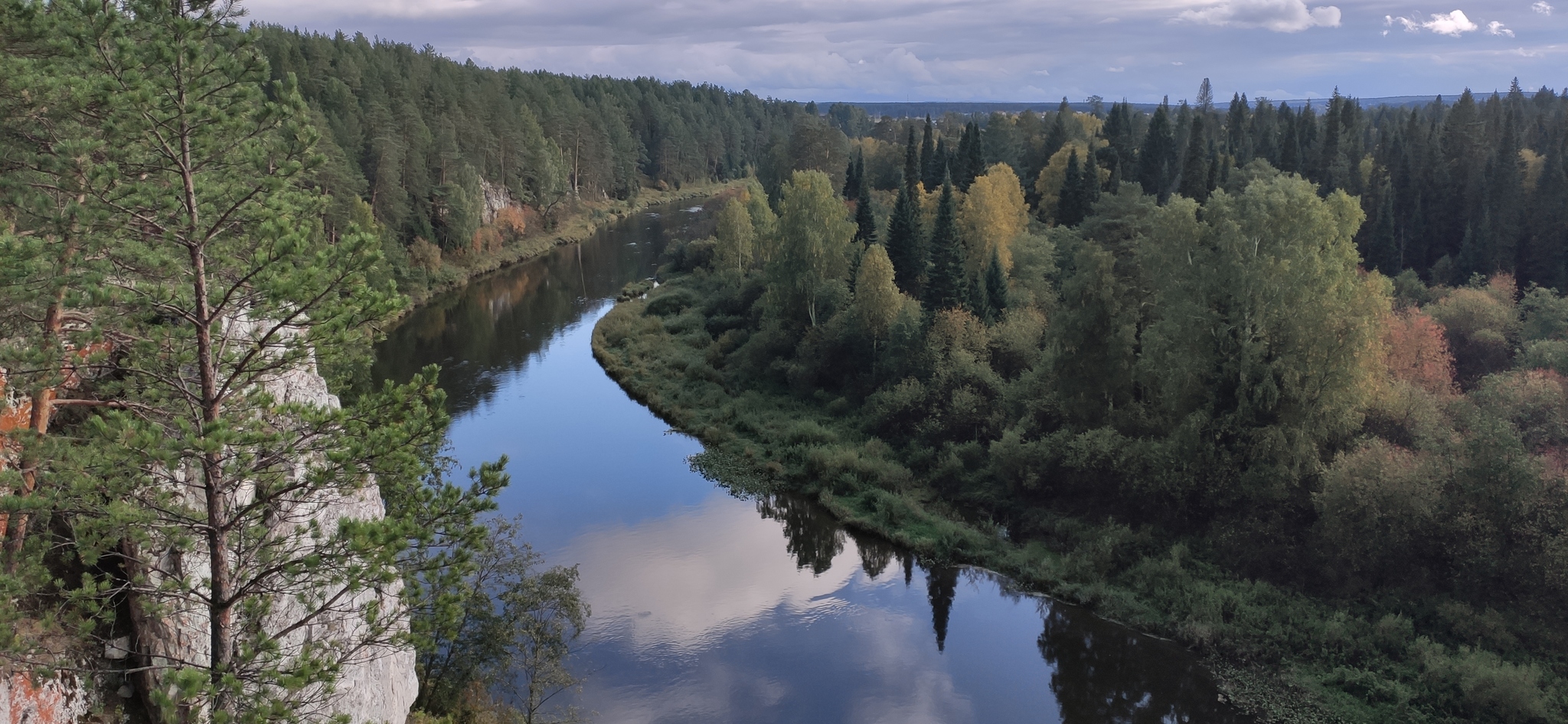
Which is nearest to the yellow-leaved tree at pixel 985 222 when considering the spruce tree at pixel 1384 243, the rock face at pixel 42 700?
the spruce tree at pixel 1384 243

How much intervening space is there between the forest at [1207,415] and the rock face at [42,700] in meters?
20.5

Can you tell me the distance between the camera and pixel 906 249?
46625 mm

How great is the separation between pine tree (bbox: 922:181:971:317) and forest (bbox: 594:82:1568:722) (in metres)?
0.12

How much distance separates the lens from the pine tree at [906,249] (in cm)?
4659

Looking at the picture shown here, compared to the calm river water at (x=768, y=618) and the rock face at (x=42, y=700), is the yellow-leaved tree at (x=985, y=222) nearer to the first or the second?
the calm river water at (x=768, y=618)

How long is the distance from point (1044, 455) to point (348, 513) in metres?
20.3

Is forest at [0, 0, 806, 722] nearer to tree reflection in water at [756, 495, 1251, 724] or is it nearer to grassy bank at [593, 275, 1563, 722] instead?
tree reflection in water at [756, 495, 1251, 724]

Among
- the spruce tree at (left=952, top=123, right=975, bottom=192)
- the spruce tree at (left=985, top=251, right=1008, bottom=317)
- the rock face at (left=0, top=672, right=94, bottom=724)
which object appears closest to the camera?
the rock face at (left=0, top=672, right=94, bottom=724)

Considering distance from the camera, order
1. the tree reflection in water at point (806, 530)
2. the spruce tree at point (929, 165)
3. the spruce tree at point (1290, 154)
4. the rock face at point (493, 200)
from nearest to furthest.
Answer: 1. the tree reflection in water at point (806, 530)
2. the spruce tree at point (1290, 154)
3. the spruce tree at point (929, 165)
4. the rock face at point (493, 200)

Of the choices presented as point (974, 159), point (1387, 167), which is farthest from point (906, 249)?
point (1387, 167)

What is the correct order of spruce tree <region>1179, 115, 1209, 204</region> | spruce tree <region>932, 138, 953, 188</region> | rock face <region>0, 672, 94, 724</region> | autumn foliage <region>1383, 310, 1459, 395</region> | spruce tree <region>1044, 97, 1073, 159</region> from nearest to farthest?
rock face <region>0, 672, 94, 724</region> < autumn foliage <region>1383, 310, 1459, 395</region> < spruce tree <region>1179, 115, 1209, 204</region> < spruce tree <region>932, 138, 953, 188</region> < spruce tree <region>1044, 97, 1073, 159</region>

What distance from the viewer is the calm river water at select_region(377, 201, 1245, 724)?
2105 centimetres

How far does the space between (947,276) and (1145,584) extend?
15857 millimetres

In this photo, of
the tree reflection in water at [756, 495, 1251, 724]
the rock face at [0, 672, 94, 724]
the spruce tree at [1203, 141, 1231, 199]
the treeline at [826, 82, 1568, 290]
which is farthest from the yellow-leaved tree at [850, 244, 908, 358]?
the rock face at [0, 672, 94, 724]
